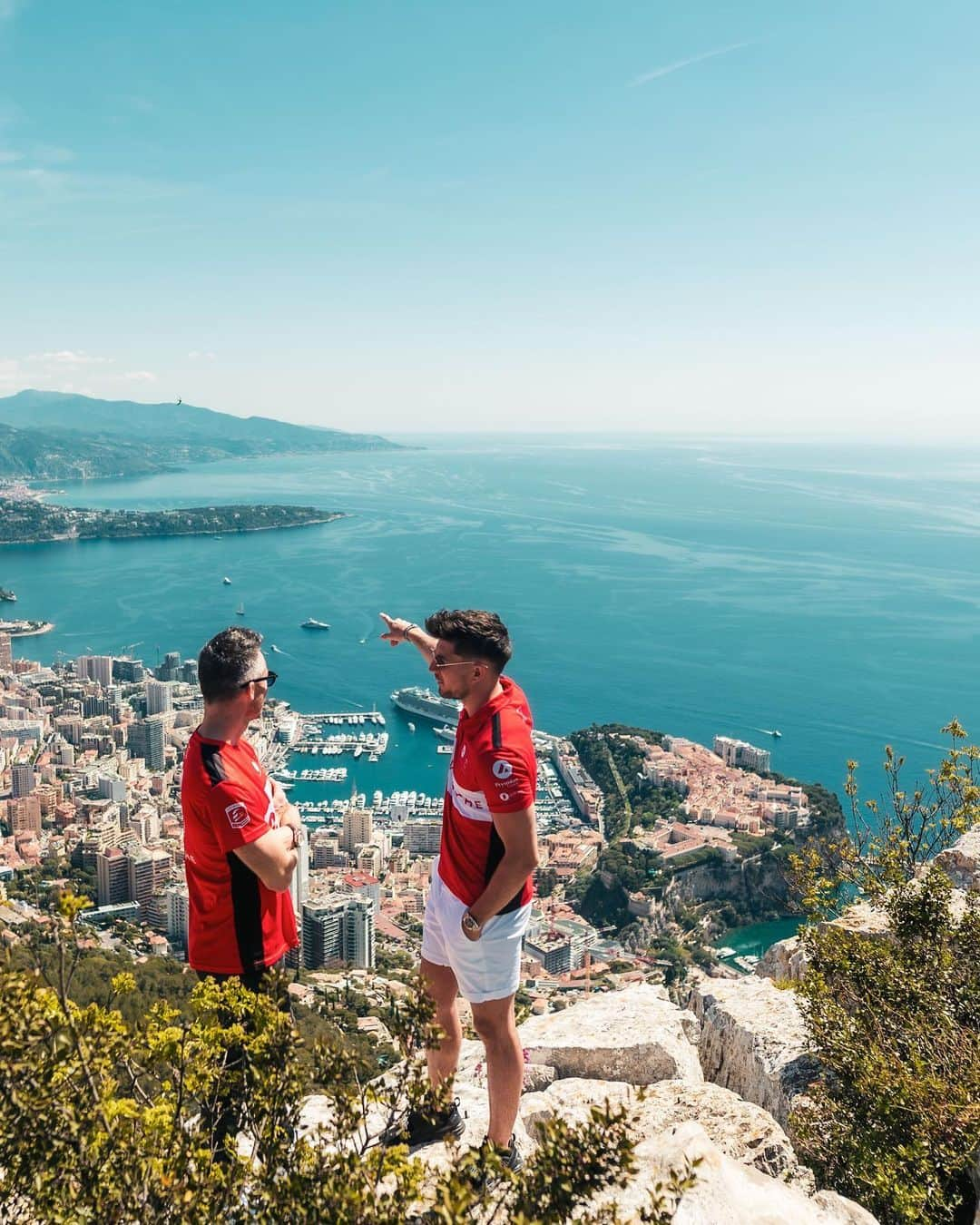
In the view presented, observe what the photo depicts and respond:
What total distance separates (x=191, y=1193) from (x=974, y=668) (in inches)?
1282

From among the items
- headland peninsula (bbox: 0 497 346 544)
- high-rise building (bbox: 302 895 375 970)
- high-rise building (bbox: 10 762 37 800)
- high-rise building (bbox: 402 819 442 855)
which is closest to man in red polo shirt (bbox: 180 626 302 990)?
high-rise building (bbox: 302 895 375 970)

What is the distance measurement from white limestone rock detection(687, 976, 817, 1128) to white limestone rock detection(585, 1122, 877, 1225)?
1.06m

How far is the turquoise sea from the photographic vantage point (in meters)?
27.0

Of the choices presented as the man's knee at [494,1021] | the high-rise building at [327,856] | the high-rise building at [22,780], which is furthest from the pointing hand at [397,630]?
the high-rise building at [22,780]

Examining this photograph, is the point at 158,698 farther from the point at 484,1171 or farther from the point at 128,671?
the point at 484,1171

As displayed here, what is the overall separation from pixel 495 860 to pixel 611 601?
38.1 m

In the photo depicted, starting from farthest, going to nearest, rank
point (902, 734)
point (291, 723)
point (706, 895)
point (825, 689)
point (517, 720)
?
point (825, 689), point (291, 723), point (902, 734), point (706, 895), point (517, 720)

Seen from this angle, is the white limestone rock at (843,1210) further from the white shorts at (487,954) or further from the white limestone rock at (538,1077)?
the white limestone rock at (538,1077)

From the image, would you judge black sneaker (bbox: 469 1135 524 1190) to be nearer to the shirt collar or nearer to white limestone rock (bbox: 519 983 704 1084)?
the shirt collar

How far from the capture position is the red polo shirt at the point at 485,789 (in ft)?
5.59

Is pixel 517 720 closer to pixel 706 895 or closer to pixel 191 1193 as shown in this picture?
pixel 191 1193

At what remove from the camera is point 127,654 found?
3331 cm

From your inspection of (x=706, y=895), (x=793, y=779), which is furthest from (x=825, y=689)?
(x=706, y=895)

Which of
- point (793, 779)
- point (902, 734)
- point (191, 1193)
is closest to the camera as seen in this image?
point (191, 1193)
